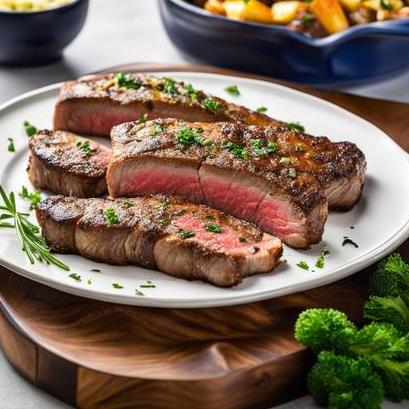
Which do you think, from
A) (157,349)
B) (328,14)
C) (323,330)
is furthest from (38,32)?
(323,330)

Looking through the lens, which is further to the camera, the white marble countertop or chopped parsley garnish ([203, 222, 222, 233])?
the white marble countertop

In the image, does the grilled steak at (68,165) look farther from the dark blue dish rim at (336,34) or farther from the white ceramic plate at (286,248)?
the dark blue dish rim at (336,34)

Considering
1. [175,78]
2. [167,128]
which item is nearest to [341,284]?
[167,128]

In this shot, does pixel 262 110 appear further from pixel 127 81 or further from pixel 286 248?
pixel 286 248

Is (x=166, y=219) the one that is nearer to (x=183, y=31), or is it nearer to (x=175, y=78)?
(x=175, y=78)

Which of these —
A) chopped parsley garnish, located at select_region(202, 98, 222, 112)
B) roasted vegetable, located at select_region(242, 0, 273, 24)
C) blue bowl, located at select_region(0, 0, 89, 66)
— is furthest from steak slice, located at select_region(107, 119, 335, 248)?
blue bowl, located at select_region(0, 0, 89, 66)

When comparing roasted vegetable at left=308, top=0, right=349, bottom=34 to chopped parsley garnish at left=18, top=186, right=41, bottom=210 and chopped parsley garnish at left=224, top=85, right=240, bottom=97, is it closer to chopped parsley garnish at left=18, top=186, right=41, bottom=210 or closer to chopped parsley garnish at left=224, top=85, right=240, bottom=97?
chopped parsley garnish at left=224, top=85, right=240, bottom=97
